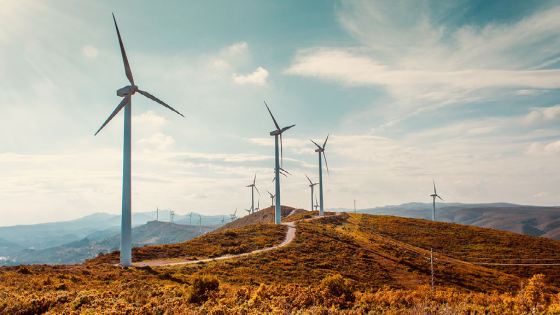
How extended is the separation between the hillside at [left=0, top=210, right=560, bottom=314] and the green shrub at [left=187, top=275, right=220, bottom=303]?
0.10m

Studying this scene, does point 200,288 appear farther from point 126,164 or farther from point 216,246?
point 216,246

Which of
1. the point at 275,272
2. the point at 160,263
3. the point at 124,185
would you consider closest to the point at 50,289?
the point at 124,185

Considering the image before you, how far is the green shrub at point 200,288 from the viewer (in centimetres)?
2217

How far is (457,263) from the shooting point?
71625mm

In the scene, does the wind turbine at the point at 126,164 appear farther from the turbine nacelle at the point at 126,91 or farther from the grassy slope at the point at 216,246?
the grassy slope at the point at 216,246

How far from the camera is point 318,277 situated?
45594 millimetres

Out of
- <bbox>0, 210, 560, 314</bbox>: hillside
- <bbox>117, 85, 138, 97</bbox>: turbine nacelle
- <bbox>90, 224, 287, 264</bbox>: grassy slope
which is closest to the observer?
<bbox>0, 210, 560, 314</bbox>: hillside

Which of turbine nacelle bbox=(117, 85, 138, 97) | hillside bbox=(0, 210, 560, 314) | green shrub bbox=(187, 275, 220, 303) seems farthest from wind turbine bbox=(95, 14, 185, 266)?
green shrub bbox=(187, 275, 220, 303)

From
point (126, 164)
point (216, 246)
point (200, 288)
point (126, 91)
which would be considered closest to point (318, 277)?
point (200, 288)

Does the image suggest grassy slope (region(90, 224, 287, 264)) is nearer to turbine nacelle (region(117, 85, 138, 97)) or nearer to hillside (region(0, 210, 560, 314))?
hillside (region(0, 210, 560, 314))

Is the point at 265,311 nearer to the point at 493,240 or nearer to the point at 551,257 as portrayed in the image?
the point at 551,257

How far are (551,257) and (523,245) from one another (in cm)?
983

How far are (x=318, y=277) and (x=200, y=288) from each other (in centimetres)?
2636

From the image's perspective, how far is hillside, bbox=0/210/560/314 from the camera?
19.7 m
